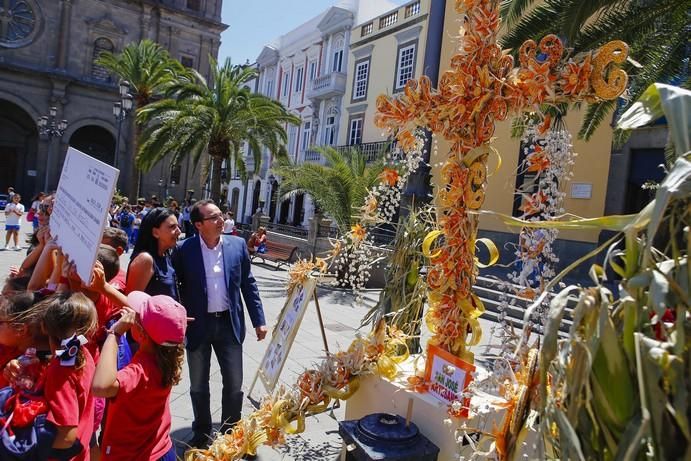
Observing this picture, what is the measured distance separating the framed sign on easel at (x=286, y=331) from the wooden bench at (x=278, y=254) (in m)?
10.6

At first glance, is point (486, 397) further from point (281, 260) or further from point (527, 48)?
point (281, 260)

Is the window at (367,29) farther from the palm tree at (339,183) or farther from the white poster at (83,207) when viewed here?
the white poster at (83,207)

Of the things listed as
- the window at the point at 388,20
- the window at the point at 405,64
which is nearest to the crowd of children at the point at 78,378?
the window at the point at 405,64

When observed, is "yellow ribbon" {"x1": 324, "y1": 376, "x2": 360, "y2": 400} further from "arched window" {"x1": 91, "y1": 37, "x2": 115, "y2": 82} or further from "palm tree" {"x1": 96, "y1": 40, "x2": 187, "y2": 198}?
"arched window" {"x1": 91, "y1": 37, "x2": 115, "y2": 82}

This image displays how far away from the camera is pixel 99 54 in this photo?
36.0m

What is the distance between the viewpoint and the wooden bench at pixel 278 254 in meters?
15.1

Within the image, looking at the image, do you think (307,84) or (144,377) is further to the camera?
(307,84)

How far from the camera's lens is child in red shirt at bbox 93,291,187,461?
2.31 meters

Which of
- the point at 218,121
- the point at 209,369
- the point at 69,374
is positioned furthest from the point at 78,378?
the point at 218,121

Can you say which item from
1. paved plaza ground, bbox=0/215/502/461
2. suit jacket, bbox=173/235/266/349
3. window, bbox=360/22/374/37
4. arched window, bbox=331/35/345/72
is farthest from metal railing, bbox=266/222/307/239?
suit jacket, bbox=173/235/266/349

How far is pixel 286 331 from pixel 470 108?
7.17ft

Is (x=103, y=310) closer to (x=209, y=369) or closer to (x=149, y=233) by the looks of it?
(x=149, y=233)

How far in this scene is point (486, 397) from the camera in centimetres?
251

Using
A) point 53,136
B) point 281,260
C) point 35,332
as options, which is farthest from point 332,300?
point 53,136
